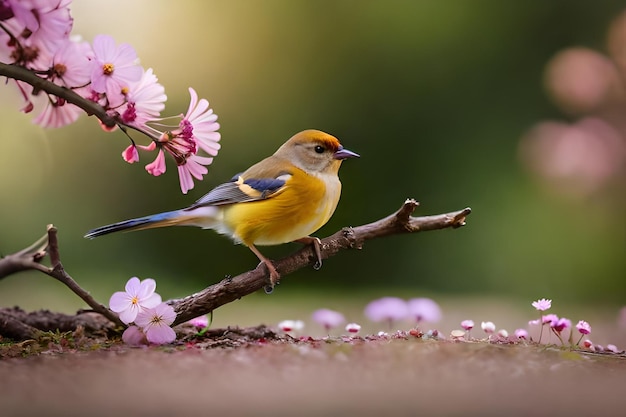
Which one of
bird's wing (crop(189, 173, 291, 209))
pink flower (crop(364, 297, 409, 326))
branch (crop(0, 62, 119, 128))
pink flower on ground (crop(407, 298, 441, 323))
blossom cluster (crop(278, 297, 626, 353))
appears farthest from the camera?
pink flower (crop(364, 297, 409, 326))

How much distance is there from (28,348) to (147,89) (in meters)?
0.79

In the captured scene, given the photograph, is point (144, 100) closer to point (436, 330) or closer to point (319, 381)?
point (319, 381)

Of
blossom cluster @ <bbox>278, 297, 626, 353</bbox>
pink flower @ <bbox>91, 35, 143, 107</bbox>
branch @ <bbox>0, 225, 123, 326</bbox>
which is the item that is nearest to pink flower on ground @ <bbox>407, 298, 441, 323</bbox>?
blossom cluster @ <bbox>278, 297, 626, 353</bbox>

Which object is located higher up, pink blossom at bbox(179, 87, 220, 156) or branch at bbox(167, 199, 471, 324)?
pink blossom at bbox(179, 87, 220, 156)

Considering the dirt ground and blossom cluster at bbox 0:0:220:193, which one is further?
blossom cluster at bbox 0:0:220:193

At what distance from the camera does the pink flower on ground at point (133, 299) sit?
2191 millimetres

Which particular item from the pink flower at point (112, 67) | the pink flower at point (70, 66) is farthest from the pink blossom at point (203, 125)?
the pink flower at point (70, 66)

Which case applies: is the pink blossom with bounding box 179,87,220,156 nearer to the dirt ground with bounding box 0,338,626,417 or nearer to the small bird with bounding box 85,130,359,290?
the small bird with bounding box 85,130,359,290

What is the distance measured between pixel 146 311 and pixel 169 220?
0.30 metres

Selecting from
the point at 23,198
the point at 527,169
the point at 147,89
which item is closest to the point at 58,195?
the point at 23,198

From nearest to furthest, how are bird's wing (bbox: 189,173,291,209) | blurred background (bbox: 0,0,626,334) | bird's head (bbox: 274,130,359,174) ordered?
1. bird's wing (bbox: 189,173,291,209)
2. bird's head (bbox: 274,130,359,174)
3. blurred background (bbox: 0,0,626,334)

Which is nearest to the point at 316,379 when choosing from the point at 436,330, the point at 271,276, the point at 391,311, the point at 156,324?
the point at 271,276

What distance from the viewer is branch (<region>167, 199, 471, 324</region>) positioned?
Result: 2.23m

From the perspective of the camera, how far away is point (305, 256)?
233cm
